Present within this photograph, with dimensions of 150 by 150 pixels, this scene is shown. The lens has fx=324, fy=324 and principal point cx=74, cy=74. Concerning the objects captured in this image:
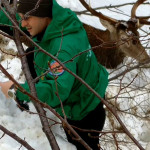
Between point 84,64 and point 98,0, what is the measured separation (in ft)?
14.3

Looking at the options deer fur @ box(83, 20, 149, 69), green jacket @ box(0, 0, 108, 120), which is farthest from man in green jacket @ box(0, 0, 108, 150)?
deer fur @ box(83, 20, 149, 69)

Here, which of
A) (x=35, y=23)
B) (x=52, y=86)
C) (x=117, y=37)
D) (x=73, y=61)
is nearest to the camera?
(x=52, y=86)

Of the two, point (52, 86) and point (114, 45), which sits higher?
point (114, 45)

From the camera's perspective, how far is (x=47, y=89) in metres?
1.65

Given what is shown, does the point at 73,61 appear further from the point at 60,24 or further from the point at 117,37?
the point at 117,37

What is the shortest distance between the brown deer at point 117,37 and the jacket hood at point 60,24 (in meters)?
1.98

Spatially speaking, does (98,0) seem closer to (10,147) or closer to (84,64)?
(84,64)

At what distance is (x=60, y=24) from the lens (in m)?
2.03

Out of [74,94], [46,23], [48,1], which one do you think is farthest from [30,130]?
[48,1]

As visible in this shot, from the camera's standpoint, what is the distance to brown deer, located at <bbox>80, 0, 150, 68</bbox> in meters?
4.61

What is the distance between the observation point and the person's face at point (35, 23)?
207 centimetres

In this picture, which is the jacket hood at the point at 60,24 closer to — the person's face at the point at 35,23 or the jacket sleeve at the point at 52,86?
the person's face at the point at 35,23

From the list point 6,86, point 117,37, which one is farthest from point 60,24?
point 117,37

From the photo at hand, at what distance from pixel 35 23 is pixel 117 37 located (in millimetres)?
2959
